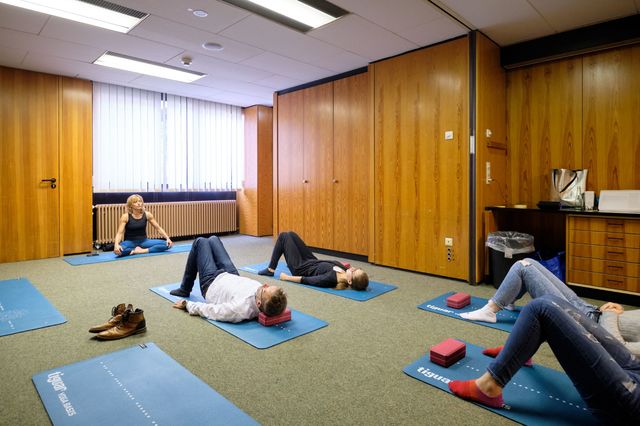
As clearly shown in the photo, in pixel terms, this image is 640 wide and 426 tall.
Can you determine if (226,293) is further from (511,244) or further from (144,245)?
(144,245)

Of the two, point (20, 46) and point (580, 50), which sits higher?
point (20, 46)

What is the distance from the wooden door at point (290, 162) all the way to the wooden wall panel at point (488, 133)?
2.79 meters

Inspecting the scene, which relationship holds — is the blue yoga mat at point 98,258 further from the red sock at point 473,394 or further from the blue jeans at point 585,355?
the blue jeans at point 585,355

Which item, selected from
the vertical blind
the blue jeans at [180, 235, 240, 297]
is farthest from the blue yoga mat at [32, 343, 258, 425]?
the vertical blind

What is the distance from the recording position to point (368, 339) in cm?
268

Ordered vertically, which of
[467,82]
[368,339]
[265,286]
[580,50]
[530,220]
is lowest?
[368,339]

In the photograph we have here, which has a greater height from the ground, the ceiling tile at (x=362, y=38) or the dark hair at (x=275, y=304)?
the ceiling tile at (x=362, y=38)

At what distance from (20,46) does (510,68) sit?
563 cm

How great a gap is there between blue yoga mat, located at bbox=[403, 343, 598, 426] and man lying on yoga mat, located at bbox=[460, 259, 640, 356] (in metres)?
0.40

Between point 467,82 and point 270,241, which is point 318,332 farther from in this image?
point 270,241

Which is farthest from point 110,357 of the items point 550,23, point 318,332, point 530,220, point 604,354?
point 550,23

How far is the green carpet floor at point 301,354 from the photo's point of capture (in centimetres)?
183

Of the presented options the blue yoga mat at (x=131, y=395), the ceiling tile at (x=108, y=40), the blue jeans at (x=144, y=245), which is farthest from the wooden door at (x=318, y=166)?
the blue yoga mat at (x=131, y=395)

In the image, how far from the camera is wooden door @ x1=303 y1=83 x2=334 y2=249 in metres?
5.70
